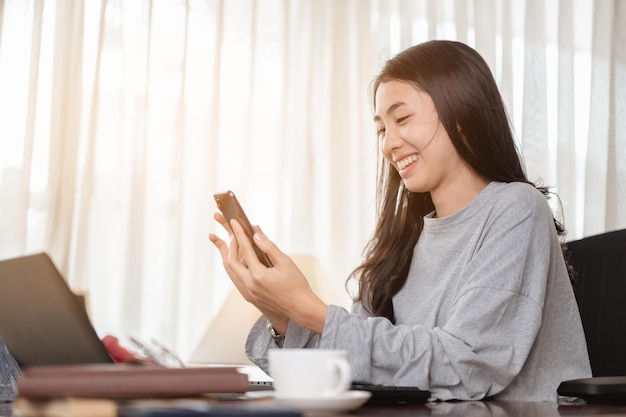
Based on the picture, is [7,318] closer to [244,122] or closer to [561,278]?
[561,278]

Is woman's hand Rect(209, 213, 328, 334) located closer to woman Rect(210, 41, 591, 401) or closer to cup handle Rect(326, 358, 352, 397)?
woman Rect(210, 41, 591, 401)

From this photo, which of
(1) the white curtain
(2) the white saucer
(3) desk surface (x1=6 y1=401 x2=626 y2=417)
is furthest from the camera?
(1) the white curtain

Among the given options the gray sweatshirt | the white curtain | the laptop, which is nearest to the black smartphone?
the gray sweatshirt

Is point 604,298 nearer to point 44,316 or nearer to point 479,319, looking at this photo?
point 479,319

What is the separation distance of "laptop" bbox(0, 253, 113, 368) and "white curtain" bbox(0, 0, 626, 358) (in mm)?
1787

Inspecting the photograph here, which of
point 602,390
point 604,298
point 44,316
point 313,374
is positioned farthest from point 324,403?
point 604,298

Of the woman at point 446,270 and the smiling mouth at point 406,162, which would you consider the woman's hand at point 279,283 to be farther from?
the smiling mouth at point 406,162

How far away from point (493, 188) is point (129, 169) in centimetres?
172

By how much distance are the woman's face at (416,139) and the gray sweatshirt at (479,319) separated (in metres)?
0.08

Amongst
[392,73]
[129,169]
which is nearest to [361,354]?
[392,73]

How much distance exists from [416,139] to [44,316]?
0.77 metres

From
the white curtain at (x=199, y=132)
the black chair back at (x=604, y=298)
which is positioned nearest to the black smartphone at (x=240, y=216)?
the black chair back at (x=604, y=298)

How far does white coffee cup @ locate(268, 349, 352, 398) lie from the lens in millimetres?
729

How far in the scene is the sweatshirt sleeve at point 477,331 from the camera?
1095 millimetres
